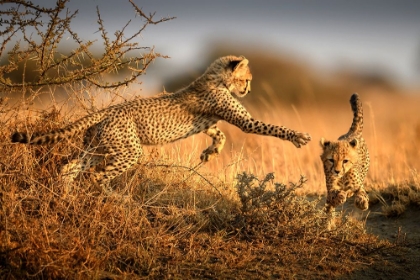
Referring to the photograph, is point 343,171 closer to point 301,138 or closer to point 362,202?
point 362,202

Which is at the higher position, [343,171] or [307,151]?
[307,151]

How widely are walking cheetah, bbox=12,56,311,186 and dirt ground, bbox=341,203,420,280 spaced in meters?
1.24

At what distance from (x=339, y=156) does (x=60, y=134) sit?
9.46 ft

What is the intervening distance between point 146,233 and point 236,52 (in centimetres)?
2335

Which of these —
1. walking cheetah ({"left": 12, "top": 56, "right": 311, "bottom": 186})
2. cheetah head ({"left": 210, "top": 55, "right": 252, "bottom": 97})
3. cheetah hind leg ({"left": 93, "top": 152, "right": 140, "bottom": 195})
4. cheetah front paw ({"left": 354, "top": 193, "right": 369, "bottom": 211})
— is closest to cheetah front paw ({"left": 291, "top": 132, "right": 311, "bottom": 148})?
walking cheetah ({"left": 12, "top": 56, "right": 311, "bottom": 186})

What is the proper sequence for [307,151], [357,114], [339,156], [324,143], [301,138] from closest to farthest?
[301,138] < [339,156] < [324,143] < [357,114] < [307,151]

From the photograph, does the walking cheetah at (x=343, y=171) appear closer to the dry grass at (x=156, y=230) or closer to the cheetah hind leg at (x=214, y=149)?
the dry grass at (x=156, y=230)

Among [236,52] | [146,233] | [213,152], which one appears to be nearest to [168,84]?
[236,52]

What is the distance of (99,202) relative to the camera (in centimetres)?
536

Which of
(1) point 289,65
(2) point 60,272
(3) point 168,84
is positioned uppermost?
(1) point 289,65

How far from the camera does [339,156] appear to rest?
23.7 feet

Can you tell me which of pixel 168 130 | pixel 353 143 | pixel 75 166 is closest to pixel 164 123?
pixel 168 130

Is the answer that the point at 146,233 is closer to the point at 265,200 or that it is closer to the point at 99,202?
the point at 99,202

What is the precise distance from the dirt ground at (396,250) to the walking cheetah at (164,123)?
1237 mm
